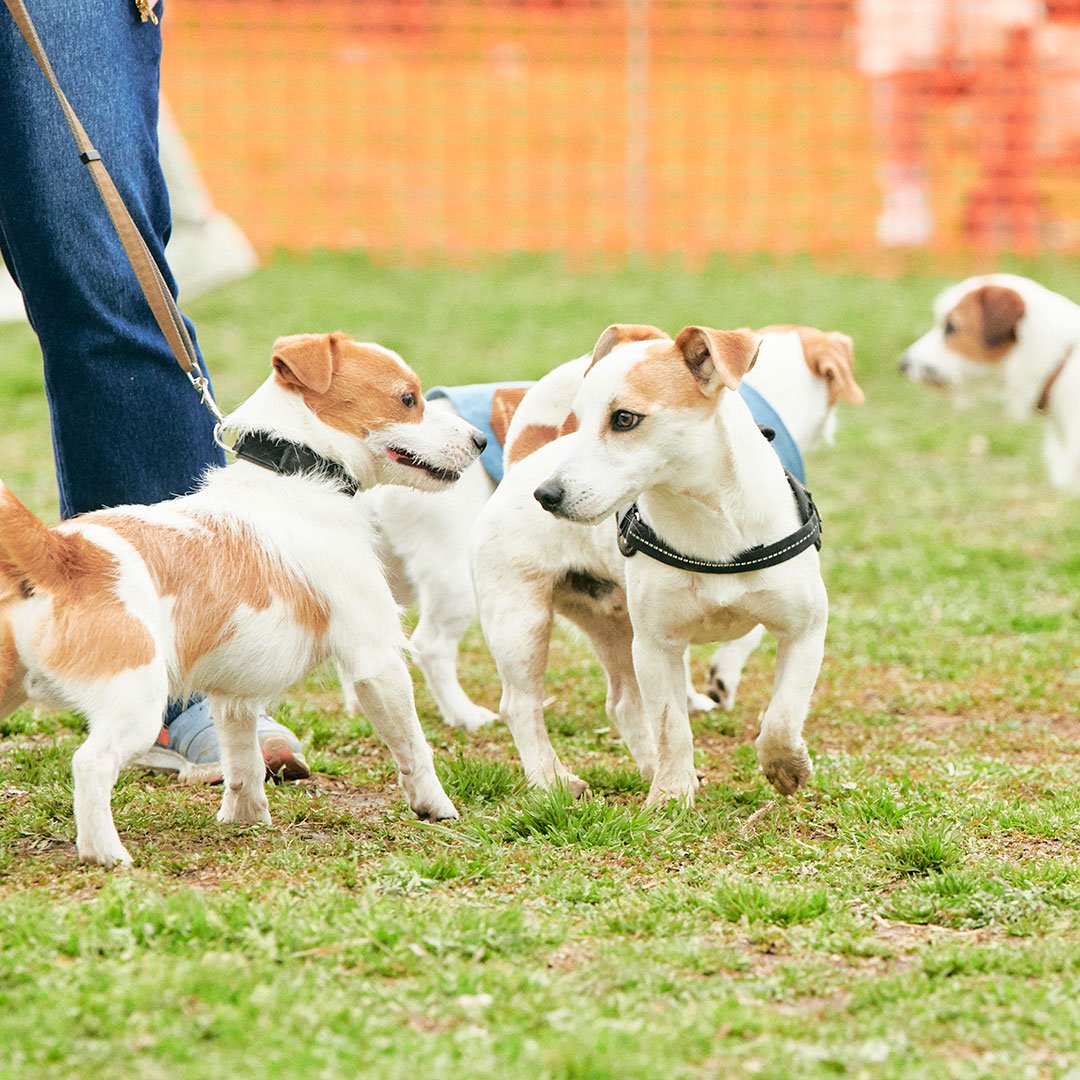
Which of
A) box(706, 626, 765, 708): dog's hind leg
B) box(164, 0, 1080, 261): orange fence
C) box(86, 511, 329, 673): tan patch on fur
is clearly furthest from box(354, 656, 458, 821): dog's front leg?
box(164, 0, 1080, 261): orange fence

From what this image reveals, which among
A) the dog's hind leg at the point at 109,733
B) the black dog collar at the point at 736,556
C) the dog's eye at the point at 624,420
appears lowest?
the dog's hind leg at the point at 109,733

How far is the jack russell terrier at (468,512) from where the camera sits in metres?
4.66

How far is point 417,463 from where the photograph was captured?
3.81m

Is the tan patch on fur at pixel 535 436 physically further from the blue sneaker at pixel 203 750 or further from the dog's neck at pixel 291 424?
the blue sneaker at pixel 203 750

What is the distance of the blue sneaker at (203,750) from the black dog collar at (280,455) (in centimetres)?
71

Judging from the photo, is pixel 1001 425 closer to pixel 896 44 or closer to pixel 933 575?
pixel 933 575

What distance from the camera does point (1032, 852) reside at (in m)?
3.58

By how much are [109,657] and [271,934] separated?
25.2 inches

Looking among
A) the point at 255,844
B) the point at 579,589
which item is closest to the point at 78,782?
the point at 255,844

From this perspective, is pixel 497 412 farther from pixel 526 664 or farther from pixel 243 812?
pixel 243 812

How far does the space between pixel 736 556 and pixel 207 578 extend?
3.94ft

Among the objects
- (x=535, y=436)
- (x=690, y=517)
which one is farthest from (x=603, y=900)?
(x=535, y=436)

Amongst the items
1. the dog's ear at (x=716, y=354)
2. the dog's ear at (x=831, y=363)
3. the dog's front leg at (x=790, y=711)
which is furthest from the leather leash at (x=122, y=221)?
the dog's ear at (x=831, y=363)

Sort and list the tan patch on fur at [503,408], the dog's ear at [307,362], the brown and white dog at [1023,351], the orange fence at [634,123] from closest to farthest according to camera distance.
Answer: the dog's ear at [307,362] → the tan patch on fur at [503,408] → the brown and white dog at [1023,351] → the orange fence at [634,123]
